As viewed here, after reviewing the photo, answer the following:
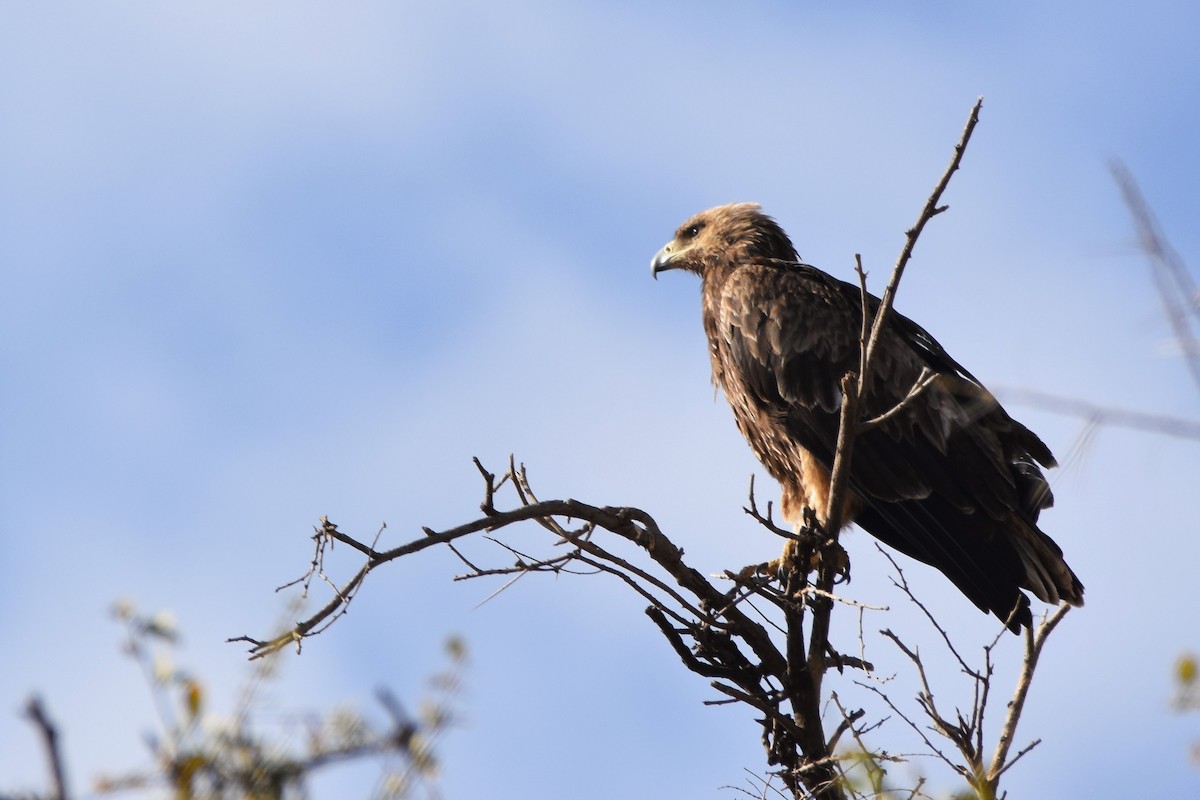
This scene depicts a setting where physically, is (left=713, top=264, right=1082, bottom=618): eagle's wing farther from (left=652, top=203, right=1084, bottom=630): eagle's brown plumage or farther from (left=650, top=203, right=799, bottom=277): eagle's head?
(left=650, top=203, right=799, bottom=277): eagle's head

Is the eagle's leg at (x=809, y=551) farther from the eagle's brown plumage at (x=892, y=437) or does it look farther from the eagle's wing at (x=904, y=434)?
the eagle's wing at (x=904, y=434)

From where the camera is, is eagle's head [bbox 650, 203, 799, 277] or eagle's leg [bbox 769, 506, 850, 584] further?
eagle's head [bbox 650, 203, 799, 277]

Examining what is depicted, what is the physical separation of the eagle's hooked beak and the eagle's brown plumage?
1035 mm

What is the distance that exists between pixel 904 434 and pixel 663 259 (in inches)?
105

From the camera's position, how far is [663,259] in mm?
8938

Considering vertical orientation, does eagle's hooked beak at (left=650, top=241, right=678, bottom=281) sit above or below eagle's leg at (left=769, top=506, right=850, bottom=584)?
above

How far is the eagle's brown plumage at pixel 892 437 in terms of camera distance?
6293 millimetres

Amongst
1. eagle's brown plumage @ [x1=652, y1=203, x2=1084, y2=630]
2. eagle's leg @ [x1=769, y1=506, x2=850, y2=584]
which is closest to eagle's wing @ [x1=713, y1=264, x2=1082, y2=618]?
eagle's brown plumage @ [x1=652, y1=203, x2=1084, y2=630]

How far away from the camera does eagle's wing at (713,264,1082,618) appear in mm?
6293

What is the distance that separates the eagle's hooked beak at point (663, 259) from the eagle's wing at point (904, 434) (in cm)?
129

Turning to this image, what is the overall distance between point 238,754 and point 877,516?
A: 17.2 ft

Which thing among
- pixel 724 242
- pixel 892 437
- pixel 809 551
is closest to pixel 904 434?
pixel 892 437

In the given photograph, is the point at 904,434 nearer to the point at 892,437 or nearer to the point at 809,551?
the point at 892,437

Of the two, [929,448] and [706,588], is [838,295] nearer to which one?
[929,448]
